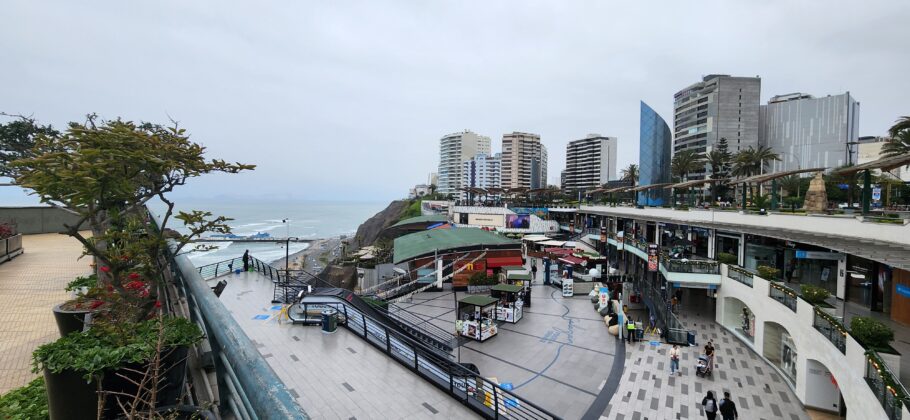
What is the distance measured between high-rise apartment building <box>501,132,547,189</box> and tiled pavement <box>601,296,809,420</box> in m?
129

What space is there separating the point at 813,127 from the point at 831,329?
118m

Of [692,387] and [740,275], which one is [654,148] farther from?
[692,387]

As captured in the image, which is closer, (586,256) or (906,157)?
(906,157)

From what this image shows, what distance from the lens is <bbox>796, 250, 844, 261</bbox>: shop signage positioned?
16486mm

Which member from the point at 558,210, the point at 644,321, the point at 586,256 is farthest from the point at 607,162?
the point at 644,321

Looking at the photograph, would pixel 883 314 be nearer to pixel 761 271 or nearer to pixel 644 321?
pixel 761 271

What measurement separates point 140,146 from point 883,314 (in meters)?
22.8

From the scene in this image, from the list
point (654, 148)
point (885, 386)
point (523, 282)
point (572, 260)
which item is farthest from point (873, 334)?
point (654, 148)

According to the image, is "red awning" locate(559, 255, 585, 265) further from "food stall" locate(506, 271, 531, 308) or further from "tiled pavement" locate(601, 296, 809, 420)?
"tiled pavement" locate(601, 296, 809, 420)

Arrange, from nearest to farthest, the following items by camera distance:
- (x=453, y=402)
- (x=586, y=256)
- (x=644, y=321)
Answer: (x=453, y=402), (x=644, y=321), (x=586, y=256)

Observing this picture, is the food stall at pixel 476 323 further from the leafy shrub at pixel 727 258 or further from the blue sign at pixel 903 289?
the blue sign at pixel 903 289

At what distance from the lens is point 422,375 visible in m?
7.69

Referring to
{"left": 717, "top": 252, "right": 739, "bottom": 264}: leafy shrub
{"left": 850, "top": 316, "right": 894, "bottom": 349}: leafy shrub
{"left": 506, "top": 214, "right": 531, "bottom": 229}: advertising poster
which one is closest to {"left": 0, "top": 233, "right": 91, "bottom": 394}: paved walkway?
{"left": 850, "top": 316, "right": 894, "bottom": 349}: leafy shrub

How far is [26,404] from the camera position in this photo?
354 cm
